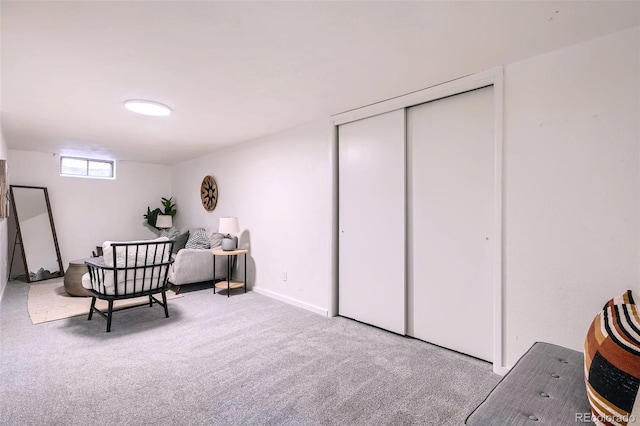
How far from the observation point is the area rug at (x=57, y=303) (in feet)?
10.8

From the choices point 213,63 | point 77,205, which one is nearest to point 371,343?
point 213,63

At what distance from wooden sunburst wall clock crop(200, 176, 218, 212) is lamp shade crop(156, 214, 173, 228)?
1231 millimetres

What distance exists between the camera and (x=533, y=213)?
2.00m

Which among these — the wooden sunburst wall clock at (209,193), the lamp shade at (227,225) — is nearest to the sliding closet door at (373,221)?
the lamp shade at (227,225)

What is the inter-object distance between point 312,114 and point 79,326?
3.19 m

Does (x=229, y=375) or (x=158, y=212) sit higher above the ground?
(x=158, y=212)

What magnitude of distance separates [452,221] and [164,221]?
568 cm

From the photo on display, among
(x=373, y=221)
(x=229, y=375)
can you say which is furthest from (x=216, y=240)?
(x=229, y=375)

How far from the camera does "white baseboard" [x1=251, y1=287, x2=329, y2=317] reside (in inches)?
134

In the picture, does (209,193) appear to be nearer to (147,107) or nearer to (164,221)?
(164,221)

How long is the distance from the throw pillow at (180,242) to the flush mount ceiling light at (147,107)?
8.38ft

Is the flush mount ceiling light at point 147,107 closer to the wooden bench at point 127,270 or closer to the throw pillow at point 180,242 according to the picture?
the wooden bench at point 127,270

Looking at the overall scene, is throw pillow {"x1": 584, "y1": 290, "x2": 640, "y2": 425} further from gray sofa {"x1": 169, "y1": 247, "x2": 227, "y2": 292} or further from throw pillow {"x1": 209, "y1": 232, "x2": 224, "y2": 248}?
throw pillow {"x1": 209, "y1": 232, "x2": 224, "y2": 248}

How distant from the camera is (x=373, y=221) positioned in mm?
3006
